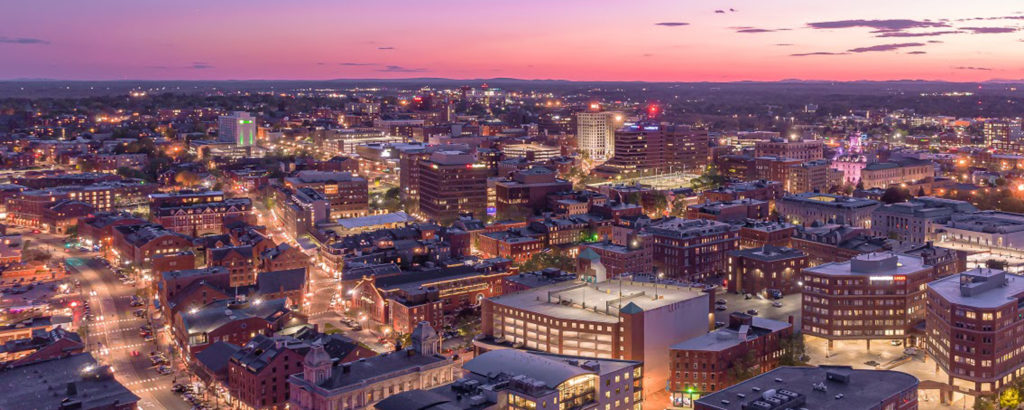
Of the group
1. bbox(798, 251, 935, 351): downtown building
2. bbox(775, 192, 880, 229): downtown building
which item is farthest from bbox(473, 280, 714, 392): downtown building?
bbox(775, 192, 880, 229): downtown building

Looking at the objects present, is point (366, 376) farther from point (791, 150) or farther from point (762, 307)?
point (791, 150)

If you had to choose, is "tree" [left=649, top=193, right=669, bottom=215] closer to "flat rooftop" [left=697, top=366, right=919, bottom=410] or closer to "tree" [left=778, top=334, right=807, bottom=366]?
"tree" [left=778, top=334, right=807, bottom=366]

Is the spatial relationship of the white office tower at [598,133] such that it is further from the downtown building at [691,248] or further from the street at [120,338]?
the street at [120,338]

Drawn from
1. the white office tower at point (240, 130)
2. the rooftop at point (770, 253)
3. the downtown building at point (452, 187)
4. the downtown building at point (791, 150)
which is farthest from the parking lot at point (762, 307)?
the white office tower at point (240, 130)

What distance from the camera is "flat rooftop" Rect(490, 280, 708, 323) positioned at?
42.8m

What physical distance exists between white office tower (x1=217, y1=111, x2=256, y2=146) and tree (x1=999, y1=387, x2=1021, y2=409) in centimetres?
11931

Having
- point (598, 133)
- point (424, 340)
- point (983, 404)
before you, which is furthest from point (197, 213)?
point (598, 133)

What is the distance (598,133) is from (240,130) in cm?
5550

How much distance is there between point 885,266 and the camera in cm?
4669

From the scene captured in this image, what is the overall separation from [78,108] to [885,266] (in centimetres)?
18555

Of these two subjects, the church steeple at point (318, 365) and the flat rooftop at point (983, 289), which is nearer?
the church steeple at point (318, 365)

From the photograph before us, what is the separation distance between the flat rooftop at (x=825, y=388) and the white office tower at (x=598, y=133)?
101402 millimetres

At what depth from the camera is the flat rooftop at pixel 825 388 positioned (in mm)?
32000

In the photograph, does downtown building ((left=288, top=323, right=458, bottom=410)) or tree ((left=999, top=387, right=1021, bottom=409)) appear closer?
downtown building ((left=288, top=323, right=458, bottom=410))
